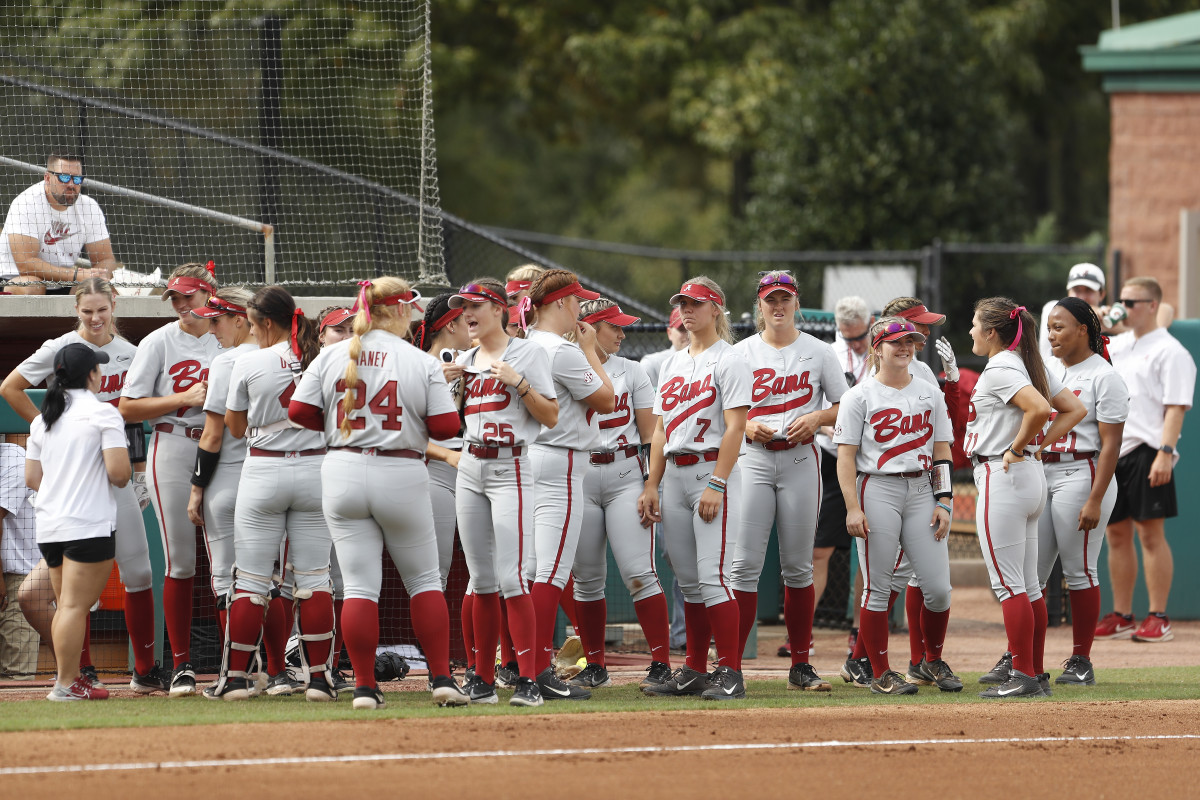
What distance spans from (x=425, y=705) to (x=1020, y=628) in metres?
2.90

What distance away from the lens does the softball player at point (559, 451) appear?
6.41 metres

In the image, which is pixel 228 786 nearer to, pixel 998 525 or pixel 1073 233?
pixel 998 525

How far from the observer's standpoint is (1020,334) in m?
7.02

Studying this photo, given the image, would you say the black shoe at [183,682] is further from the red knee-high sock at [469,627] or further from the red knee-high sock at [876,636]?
the red knee-high sock at [876,636]

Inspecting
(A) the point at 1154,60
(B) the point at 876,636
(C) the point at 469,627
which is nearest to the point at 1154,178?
(A) the point at 1154,60

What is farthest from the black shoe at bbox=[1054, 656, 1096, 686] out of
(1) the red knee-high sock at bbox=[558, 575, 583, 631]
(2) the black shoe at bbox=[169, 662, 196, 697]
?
(2) the black shoe at bbox=[169, 662, 196, 697]

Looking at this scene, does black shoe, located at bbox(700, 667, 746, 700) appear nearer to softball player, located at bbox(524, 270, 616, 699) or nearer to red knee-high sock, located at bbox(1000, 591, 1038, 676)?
softball player, located at bbox(524, 270, 616, 699)

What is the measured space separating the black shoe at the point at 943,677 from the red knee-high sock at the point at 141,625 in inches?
156

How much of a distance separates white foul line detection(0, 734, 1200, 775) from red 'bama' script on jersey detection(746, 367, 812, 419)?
72.9 inches

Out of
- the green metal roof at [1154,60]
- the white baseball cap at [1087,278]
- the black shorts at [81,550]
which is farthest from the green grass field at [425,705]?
the green metal roof at [1154,60]

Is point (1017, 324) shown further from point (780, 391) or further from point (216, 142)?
point (216, 142)

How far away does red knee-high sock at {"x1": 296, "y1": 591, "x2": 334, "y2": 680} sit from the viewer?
6352mm

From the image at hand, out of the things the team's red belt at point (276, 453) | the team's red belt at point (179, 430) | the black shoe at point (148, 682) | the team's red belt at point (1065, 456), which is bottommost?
the black shoe at point (148, 682)

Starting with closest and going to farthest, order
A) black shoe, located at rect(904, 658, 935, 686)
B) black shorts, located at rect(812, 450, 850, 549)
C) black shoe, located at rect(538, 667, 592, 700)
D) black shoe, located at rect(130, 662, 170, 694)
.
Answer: black shoe, located at rect(538, 667, 592, 700)
black shoe, located at rect(130, 662, 170, 694)
black shoe, located at rect(904, 658, 935, 686)
black shorts, located at rect(812, 450, 850, 549)
